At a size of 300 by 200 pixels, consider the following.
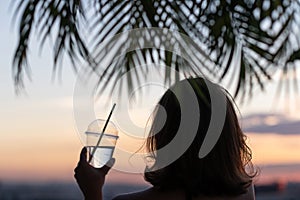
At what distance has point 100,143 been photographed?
3.59 feet

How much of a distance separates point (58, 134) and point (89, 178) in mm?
773

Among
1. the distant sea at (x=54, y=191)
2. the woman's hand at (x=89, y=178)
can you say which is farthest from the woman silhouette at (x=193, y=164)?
the distant sea at (x=54, y=191)

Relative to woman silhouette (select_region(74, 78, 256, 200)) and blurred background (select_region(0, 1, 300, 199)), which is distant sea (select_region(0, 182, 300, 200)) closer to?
blurred background (select_region(0, 1, 300, 199))

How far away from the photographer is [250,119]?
1318mm

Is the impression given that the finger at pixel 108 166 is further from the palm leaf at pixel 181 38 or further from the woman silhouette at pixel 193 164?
the palm leaf at pixel 181 38

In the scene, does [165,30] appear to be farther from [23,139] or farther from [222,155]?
[23,139]

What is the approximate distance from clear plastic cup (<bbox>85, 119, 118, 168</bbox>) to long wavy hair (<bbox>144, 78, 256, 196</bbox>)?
0.08 meters

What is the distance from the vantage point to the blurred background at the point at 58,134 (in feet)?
→ 4.13

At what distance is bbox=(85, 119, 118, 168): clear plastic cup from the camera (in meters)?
1.10

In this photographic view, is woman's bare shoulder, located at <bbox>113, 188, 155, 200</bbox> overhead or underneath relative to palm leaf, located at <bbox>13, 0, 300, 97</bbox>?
underneath

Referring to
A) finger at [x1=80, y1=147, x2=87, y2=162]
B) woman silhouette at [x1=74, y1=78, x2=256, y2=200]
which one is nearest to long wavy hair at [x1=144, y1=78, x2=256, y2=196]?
woman silhouette at [x1=74, y1=78, x2=256, y2=200]

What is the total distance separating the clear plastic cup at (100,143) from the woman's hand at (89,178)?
0.04ft

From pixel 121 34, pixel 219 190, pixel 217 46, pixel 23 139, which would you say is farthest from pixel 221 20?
pixel 23 139

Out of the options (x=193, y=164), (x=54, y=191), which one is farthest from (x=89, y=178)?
(x=54, y=191)
